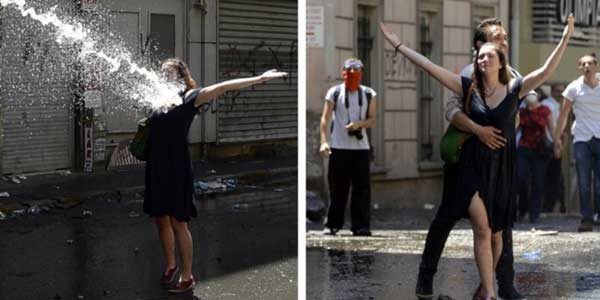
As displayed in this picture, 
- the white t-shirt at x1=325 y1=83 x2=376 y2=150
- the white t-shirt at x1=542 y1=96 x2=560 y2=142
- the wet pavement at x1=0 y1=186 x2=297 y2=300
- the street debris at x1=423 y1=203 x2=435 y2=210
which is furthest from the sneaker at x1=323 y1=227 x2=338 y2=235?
the wet pavement at x1=0 y1=186 x2=297 y2=300

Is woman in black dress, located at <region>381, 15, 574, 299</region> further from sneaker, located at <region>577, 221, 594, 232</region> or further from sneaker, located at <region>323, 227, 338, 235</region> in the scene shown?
sneaker, located at <region>577, 221, 594, 232</region>

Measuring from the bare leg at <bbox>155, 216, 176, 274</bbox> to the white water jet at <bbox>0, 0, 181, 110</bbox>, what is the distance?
14.3 inches

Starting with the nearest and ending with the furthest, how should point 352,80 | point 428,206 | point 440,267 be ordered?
point 440,267 → point 352,80 → point 428,206

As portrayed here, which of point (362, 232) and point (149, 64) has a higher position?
point (149, 64)

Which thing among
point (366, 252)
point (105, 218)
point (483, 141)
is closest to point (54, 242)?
point (105, 218)

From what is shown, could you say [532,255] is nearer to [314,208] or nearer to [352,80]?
[352,80]

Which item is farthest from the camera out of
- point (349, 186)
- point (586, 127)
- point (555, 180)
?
point (555, 180)

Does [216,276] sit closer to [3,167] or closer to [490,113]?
[3,167]

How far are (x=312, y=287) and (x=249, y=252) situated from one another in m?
1.91

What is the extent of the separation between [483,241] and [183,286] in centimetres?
186

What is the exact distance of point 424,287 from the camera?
255 inches

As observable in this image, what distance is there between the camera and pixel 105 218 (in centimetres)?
456

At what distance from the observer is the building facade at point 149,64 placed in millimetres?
4312

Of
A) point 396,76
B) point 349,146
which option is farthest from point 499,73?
point 396,76
